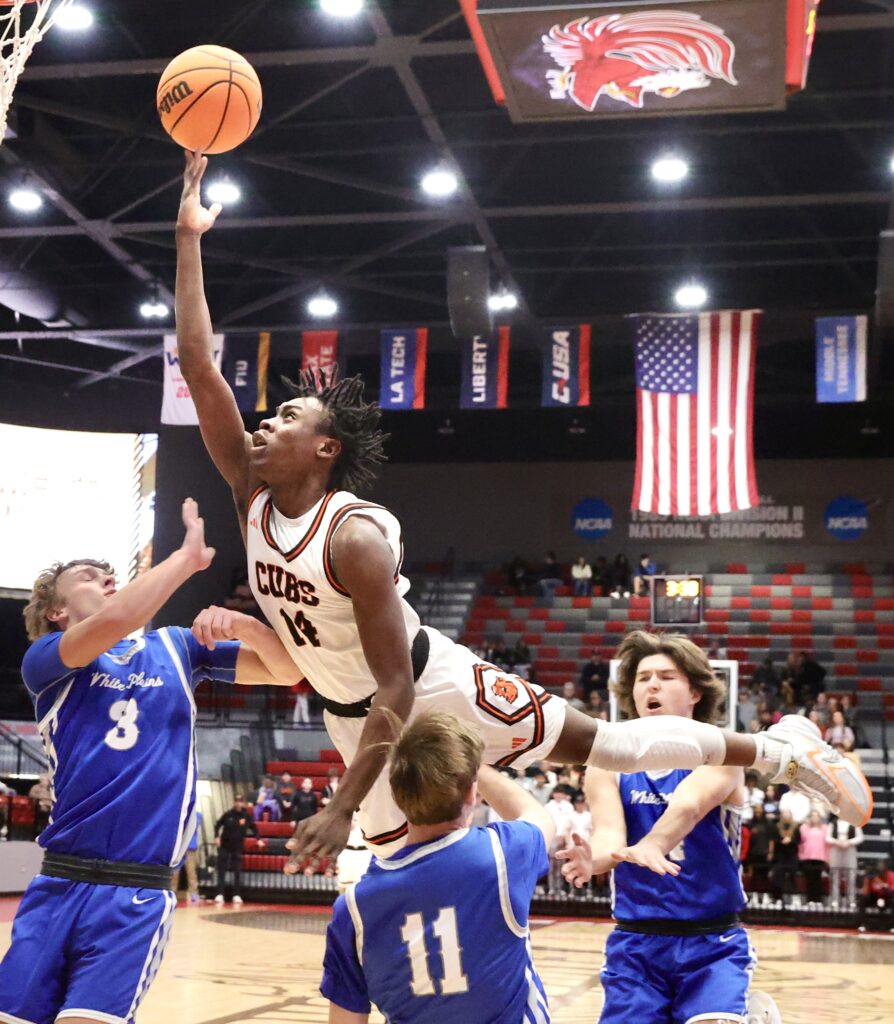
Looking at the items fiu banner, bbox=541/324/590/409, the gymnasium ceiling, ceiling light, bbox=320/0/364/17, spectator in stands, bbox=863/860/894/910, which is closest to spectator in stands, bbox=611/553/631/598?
the gymnasium ceiling

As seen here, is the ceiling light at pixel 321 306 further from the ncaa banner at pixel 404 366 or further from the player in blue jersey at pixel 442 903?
the player in blue jersey at pixel 442 903

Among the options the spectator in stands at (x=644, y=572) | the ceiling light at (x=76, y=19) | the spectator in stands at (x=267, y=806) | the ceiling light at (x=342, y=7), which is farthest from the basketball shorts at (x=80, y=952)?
the spectator in stands at (x=644, y=572)

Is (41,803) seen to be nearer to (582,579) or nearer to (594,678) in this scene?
(594,678)

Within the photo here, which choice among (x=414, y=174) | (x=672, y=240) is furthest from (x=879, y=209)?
(x=414, y=174)

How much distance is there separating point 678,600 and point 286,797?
256 inches

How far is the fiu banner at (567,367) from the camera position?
17344mm

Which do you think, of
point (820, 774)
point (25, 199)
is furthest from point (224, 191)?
point (820, 774)

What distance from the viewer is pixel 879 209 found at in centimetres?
1675

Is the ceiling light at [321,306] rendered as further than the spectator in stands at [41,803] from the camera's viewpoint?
Yes

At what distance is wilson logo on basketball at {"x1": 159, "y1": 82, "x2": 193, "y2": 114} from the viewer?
4.74 metres

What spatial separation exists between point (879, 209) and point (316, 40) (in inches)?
314

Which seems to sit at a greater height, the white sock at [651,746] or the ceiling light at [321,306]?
the ceiling light at [321,306]

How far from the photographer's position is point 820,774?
181 inches

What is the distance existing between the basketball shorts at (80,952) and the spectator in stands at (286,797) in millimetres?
14490
